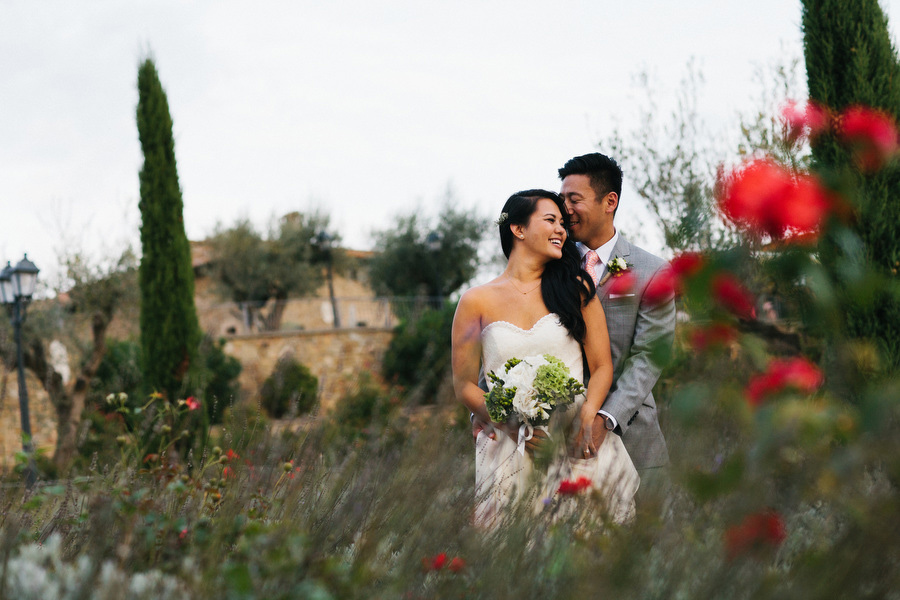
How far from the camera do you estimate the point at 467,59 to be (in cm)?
493

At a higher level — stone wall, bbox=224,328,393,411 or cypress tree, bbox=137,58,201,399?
cypress tree, bbox=137,58,201,399

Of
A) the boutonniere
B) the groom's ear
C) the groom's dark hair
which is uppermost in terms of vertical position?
the groom's dark hair

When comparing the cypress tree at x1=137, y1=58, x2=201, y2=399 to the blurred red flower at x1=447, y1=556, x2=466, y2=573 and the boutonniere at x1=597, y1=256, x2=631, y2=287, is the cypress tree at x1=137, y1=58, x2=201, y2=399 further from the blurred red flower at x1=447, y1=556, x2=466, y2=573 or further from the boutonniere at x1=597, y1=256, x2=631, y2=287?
the blurred red flower at x1=447, y1=556, x2=466, y2=573

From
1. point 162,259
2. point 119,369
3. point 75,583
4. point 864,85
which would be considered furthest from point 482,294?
point 119,369

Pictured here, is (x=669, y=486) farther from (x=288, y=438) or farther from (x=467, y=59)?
(x=467, y=59)

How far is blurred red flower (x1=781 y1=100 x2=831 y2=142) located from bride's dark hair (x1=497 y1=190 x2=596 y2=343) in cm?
178

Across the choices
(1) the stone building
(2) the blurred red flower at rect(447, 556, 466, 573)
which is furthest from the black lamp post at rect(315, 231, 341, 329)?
(2) the blurred red flower at rect(447, 556, 466, 573)

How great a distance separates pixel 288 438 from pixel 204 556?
158 cm

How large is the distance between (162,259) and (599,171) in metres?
9.05

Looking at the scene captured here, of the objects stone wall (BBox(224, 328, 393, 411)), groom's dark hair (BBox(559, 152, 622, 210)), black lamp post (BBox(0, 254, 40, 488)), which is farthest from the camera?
stone wall (BBox(224, 328, 393, 411))

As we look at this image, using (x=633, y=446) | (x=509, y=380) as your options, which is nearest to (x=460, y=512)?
(x=509, y=380)

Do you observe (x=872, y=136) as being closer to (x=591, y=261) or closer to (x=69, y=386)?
(x=591, y=261)

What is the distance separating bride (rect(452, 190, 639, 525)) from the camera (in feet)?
9.23

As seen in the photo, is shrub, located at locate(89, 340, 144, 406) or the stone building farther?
the stone building
